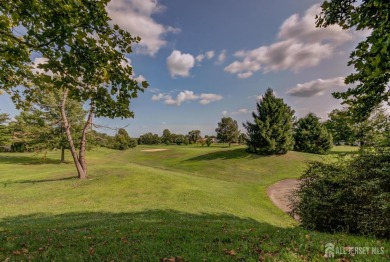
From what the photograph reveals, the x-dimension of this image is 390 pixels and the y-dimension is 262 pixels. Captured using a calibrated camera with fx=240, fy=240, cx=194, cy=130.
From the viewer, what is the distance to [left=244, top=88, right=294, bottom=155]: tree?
45375 mm

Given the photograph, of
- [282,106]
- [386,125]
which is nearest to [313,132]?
[282,106]

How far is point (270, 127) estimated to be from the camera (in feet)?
150

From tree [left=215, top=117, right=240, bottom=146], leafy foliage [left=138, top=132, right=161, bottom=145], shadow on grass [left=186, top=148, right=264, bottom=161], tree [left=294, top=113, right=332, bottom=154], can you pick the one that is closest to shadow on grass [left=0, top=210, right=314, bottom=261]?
shadow on grass [left=186, top=148, right=264, bottom=161]

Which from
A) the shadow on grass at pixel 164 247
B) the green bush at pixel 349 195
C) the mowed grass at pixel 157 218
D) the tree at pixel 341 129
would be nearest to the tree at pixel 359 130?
the tree at pixel 341 129

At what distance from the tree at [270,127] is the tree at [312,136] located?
9666 mm

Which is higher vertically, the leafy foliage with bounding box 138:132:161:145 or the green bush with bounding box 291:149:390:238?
the leafy foliage with bounding box 138:132:161:145

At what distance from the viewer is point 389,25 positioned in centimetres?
517

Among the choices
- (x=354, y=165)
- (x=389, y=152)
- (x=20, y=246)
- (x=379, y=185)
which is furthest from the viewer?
(x=354, y=165)

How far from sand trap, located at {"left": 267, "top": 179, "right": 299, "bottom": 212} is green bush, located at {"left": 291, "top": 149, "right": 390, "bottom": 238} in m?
9.60

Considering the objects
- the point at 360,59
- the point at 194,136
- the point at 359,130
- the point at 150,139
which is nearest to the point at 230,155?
the point at 359,130

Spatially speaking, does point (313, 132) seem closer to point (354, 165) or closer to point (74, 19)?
point (354, 165)

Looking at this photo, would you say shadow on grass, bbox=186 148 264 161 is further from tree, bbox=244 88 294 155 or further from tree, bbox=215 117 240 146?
tree, bbox=215 117 240 146

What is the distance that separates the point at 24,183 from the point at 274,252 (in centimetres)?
2815

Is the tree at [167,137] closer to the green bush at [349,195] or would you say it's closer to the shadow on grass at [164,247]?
the green bush at [349,195]
